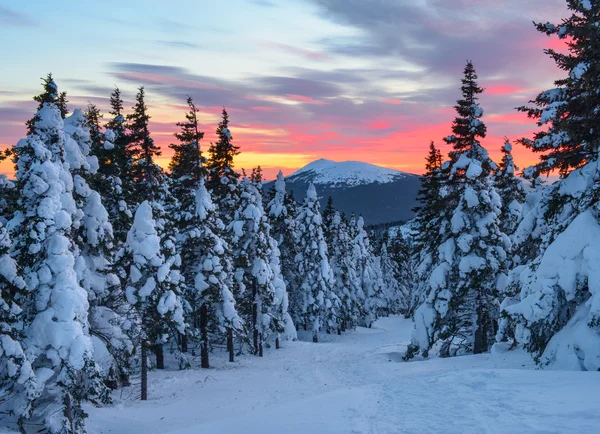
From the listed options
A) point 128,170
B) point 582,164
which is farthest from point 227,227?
point 582,164

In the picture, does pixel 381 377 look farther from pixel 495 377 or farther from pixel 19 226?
pixel 19 226

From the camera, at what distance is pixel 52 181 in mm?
15609

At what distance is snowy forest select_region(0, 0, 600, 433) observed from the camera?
1345 centimetres

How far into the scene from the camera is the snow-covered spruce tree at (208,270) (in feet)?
92.4

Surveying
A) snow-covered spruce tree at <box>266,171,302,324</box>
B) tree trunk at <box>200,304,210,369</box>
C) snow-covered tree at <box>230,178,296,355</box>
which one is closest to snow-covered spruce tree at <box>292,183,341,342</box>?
→ snow-covered spruce tree at <box>266,171,302,324</box>

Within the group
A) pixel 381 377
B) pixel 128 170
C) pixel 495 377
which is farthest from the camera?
pixel 128 170

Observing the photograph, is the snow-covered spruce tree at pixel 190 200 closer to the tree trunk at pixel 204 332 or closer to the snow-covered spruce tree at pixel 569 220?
the tree trunk at pixel 204 332

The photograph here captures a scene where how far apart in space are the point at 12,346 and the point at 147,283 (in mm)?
9102

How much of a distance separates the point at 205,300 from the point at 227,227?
7.86 m

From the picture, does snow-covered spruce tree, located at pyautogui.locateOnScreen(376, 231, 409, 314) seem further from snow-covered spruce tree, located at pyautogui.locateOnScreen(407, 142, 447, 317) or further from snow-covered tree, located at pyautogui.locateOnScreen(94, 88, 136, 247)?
snow-covered tree, located at pyautogui.locateOnScreen(94, 88, 136, 247)

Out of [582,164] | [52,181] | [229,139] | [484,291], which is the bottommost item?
[484,291]

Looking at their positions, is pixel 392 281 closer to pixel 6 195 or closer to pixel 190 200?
pixel 190 200

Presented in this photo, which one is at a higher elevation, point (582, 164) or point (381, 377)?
point (582, 164)

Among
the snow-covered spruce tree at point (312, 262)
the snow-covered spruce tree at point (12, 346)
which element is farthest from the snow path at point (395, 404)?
the snow-covered spruce tree at point (312, 262)
